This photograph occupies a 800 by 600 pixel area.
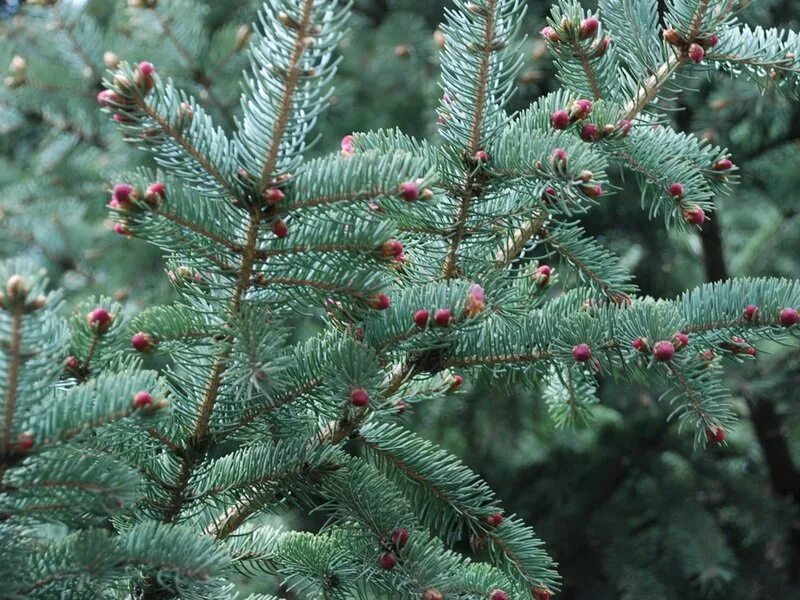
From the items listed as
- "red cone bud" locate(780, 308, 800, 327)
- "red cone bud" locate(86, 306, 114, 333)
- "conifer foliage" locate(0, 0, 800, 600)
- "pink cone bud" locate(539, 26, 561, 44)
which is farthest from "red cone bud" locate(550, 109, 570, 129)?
"red cone bud" locate(86, 306, 114, 333)

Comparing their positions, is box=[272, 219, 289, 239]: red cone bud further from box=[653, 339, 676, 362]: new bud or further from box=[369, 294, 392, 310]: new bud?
box=[653, 339, 676, 362]: new bud

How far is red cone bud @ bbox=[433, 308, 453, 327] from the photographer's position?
25.9 inches

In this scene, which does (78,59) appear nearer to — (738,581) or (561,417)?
(561,417)

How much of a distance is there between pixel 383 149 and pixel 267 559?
393 millimetres

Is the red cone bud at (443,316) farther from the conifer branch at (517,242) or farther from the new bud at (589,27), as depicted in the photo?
the new bud at (589,27)

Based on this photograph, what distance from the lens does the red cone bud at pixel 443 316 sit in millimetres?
657

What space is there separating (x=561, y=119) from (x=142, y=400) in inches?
15.6

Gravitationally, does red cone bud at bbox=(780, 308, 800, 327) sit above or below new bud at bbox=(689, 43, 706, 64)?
below

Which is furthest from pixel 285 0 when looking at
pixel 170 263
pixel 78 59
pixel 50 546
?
pixel 78 59

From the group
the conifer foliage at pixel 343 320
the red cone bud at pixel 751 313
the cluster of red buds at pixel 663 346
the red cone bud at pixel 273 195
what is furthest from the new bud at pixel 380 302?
the red cone bud at pixel 751 313

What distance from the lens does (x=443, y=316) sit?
0.66 meters

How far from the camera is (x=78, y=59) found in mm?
1980

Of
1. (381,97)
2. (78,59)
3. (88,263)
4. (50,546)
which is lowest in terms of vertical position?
(50,546)

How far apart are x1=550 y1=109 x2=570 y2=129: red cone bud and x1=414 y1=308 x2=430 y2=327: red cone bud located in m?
0.20
